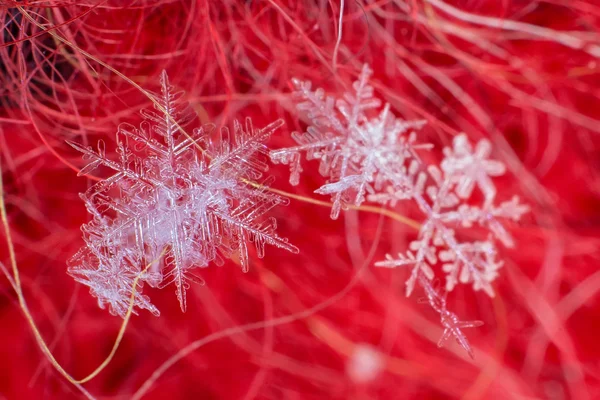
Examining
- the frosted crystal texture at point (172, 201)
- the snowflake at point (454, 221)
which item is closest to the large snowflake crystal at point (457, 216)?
the snowflake at point (454, 221)

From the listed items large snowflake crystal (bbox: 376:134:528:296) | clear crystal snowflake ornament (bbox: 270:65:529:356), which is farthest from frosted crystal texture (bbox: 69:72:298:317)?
large snowflake crystal (bbox: 376:134:528:296)

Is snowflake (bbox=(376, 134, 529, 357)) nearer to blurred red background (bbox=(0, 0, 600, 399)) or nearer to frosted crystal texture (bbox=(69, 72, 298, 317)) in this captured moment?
blurred red background (bbox=(0, 0, 600, 399))

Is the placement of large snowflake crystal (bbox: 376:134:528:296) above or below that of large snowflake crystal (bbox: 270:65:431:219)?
below

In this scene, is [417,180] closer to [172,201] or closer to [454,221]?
[454,221]

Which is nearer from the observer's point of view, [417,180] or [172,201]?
[172,201]

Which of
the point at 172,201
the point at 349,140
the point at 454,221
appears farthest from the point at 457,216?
→ the point at 172,201

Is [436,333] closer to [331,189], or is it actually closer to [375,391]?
[375,391]
